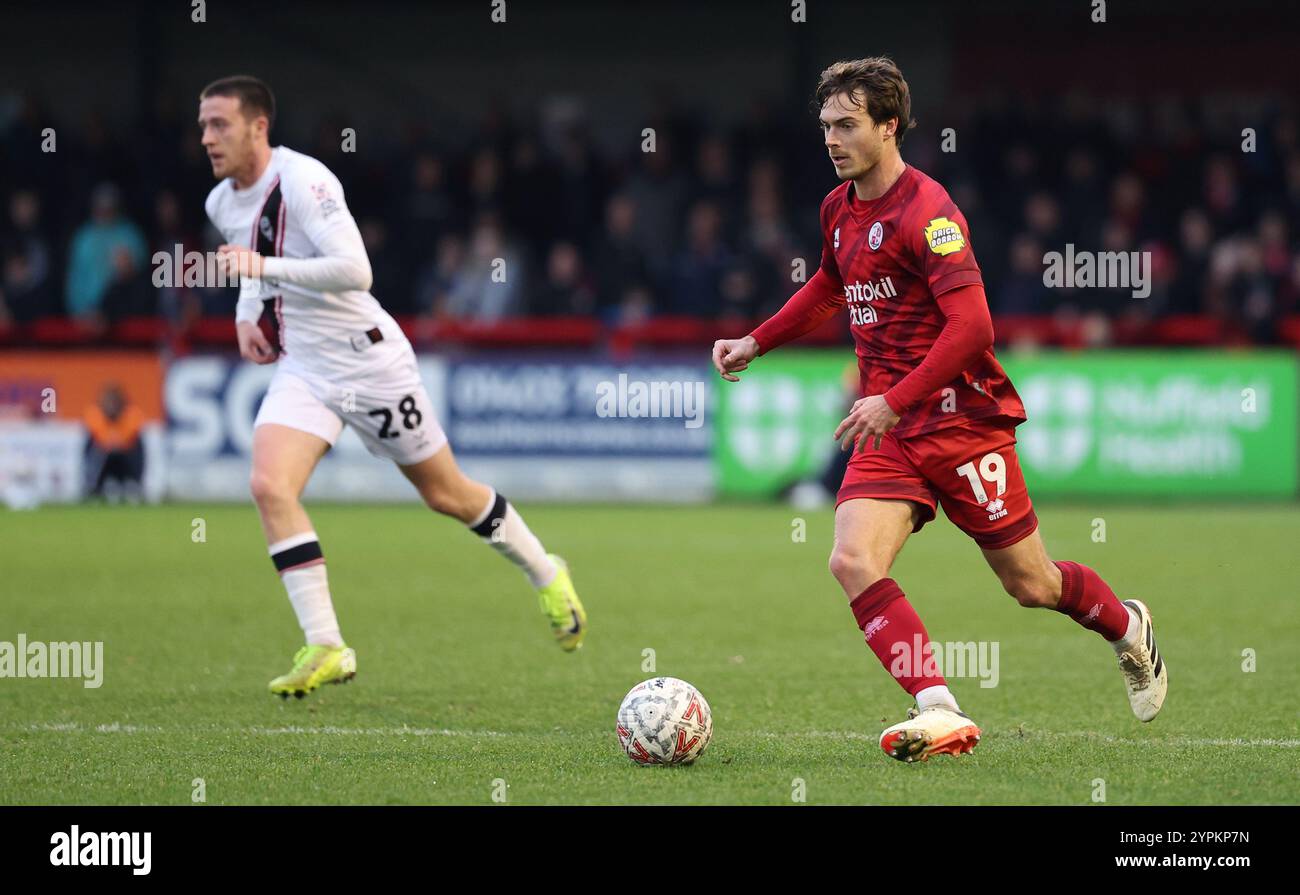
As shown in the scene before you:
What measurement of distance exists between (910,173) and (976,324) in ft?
1.95

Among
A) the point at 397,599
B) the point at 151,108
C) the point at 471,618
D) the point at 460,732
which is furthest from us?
the point at 151,108

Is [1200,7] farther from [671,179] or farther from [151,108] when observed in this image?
[151,108]

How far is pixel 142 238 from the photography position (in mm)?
19703

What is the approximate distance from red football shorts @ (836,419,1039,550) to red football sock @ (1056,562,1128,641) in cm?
27

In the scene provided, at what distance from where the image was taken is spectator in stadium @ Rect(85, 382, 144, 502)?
1602cm

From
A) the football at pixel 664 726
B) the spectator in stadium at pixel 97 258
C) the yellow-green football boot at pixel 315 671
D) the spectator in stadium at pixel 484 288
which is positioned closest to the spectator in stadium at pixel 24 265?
the spectator in stadium at pixel 97 258

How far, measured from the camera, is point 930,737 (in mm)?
Answer: 5145

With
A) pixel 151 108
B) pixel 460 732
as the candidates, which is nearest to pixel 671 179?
pixel 151 108

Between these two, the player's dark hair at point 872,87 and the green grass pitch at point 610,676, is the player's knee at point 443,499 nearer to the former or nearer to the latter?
the green grass pitch at point 610,676

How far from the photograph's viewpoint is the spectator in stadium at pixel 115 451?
52.5ft

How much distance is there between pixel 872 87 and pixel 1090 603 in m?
1.84

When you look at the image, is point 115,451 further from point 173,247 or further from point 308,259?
point 308,259

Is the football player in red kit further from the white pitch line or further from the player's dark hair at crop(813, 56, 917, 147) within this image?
the white pitch line

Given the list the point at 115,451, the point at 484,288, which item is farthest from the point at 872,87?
the point at 484,288
